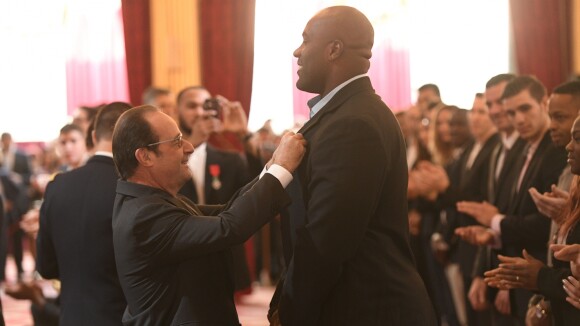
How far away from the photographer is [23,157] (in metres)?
10.6

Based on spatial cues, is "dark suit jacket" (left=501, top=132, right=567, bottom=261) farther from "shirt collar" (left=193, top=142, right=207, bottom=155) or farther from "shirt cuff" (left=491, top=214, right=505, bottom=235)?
"shirt collar" (left=193, top=142, right=207, bottom=155)

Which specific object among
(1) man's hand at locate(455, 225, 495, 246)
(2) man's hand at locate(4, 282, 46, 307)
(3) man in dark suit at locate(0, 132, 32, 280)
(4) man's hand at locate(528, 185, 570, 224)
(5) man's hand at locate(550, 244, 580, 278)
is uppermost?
(4) man's hand at locate(528, 185, 570, 224)

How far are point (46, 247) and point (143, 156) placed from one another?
112 cm

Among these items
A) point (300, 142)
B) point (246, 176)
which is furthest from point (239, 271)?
point (300, 142)

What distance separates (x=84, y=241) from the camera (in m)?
3.40

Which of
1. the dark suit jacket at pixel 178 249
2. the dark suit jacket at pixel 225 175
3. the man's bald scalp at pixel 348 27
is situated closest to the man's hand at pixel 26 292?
the dark suit jacket at pixel 178 249

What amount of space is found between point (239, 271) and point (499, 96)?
2.04 m

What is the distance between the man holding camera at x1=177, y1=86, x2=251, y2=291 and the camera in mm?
5297

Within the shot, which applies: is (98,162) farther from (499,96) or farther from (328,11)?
(499,96)

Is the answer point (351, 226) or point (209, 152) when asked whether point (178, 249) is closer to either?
point (351, 226)

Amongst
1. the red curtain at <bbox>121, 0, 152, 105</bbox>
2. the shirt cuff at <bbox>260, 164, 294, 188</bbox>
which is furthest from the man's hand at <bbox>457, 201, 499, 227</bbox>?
the red curtain at <bbox>121, 0, 152, 105</bbox>

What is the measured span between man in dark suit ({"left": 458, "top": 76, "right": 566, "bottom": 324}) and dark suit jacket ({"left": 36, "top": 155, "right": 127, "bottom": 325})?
68.9 inches

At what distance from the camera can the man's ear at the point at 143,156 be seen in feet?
8.71

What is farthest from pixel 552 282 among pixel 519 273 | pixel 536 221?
pixel 536 221
